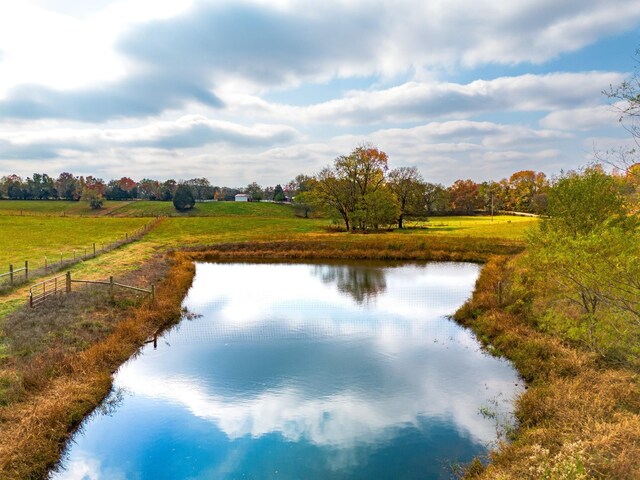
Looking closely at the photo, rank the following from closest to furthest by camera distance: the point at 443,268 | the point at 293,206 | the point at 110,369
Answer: the point at 110,369
the point at 443,268
the point at 293,206

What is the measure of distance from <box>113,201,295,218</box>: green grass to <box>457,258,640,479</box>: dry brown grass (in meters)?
109

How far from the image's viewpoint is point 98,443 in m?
14.2

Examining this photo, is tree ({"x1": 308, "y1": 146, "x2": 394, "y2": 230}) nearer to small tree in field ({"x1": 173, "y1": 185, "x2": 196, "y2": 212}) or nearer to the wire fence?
the wire fence

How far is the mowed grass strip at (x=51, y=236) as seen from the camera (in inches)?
1833

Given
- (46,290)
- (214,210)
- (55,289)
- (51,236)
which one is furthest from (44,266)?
(214,210)

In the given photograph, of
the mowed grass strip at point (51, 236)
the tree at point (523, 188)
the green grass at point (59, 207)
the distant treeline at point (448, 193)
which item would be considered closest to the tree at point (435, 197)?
the distant treeline at point (448, 193)

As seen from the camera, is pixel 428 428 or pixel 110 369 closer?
pixel 428 428

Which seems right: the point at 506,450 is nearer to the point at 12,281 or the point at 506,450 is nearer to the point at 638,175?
the point at 638,175

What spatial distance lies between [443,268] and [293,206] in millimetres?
106222

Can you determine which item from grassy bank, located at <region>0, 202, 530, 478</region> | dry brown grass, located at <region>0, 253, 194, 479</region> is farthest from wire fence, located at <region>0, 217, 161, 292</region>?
dry brown grass, located at <region>0, 253, 194, 479</region>

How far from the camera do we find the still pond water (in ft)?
43.1

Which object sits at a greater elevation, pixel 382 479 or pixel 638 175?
pixel 638 175

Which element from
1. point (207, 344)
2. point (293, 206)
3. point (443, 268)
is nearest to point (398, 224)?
point (443, 268)

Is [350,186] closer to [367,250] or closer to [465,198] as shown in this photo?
[367,250]
